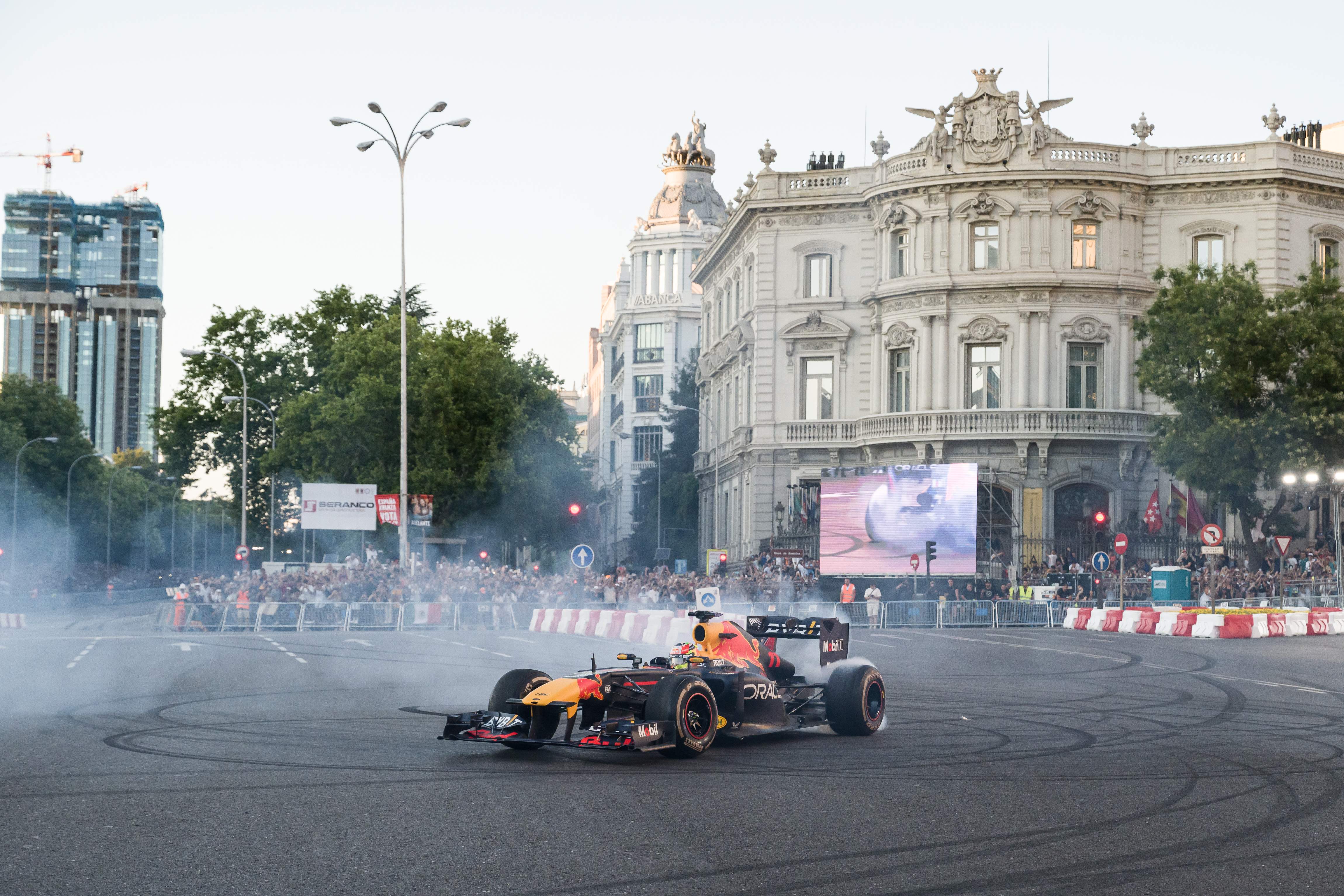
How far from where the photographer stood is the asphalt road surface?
8.17 meters

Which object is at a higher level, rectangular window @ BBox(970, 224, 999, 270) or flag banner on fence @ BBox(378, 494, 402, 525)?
rectangular window @ BBox(970, 224, 999, 270)

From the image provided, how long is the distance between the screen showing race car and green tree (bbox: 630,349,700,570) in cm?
2510

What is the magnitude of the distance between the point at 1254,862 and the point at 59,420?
86.9m

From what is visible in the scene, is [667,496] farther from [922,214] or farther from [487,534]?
[922,214]

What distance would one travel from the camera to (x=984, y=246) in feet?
184

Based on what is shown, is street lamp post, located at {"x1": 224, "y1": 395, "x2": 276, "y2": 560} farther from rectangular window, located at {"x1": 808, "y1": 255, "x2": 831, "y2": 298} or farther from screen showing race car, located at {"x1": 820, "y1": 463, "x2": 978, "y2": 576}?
screen showing race car, located at {"x1": 820, "y1": 463, "x2": 978, "y2": 576}

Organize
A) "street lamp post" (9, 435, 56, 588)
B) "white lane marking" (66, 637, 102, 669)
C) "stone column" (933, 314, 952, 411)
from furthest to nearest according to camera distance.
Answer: "street lamp post" (9, 435, 56, 588) → "stone column" (933, 314, 952, 411) → "white lane marking" (66, 637, 102, 669)

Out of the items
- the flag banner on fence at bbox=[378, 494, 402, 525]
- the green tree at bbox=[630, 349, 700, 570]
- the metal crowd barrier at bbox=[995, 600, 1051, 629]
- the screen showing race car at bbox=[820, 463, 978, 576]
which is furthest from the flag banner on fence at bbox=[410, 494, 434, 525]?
the green tree at bbox=[630, 349, 700, 570]

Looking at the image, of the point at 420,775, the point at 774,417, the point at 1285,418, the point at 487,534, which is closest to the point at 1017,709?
the point at 420,775

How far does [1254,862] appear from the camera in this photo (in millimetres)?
8594

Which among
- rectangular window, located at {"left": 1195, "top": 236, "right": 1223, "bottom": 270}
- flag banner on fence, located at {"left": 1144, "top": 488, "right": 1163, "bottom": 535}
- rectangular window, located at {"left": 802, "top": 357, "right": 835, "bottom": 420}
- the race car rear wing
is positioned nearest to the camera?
the race car rear wing

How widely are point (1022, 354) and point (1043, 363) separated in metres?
0.80

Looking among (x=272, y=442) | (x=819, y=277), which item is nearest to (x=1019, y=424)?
(x=819, y=277)

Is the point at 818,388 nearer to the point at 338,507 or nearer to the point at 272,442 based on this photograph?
the point at 338,507
